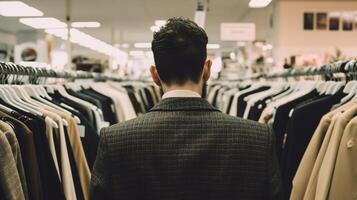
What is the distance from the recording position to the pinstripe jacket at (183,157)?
1.33 metres

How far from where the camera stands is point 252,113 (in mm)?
3254

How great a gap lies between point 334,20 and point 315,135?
8096 mm

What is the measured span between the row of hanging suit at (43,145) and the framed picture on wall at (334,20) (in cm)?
759

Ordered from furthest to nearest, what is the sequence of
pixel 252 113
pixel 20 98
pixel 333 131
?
pixel 252 113 → pixel 20 98 → pixel 333 131

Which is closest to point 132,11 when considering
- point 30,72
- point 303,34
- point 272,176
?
point 303,34

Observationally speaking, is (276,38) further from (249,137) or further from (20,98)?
(249,137)

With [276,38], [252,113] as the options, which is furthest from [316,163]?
[276,38]

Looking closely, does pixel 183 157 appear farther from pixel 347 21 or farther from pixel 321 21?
pixel 347 21

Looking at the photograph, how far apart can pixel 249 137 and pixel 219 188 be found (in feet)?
0.59

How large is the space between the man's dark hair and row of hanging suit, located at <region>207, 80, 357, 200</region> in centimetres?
68

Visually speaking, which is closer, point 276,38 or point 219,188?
point 219,188

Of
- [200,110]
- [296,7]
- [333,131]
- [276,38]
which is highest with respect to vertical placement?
[296,7]

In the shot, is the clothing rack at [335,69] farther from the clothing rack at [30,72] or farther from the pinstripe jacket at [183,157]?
the clothing rack at [30,72]

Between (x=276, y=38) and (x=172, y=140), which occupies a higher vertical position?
(x=276, y=38)
